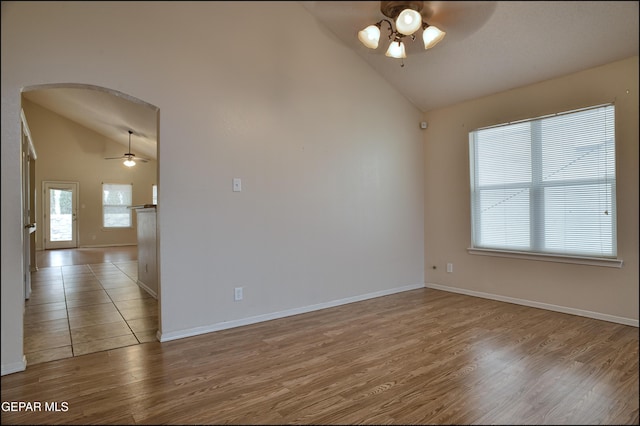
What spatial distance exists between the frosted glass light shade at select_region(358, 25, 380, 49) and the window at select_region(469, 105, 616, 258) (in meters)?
1.27

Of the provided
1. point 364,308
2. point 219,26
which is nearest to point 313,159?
point 364,308

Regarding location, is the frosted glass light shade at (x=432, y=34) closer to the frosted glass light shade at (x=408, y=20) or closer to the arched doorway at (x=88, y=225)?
the frosted glass light shade at (x=408, y=20)

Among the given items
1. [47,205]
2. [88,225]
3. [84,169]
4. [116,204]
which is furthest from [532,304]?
[84,169]

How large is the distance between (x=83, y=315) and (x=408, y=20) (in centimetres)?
376

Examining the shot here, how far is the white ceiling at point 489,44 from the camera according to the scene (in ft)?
4.58

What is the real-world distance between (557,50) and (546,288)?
7.24 ft

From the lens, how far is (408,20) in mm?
1672

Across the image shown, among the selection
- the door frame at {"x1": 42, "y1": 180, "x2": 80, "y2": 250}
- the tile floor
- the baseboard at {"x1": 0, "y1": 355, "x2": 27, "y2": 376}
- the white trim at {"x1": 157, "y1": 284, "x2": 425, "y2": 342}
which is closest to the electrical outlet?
the white trim at {"x1": 157, "y1": 284, "x2": 425, "y2": 342}

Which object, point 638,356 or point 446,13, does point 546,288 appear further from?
point 446,13

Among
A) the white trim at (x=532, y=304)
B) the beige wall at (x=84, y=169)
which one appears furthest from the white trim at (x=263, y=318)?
the beige wall at (x=84, y=169)

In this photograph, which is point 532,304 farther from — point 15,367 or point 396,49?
point 15,367

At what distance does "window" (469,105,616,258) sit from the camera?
1865mm

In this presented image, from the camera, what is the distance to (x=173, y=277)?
2.78m

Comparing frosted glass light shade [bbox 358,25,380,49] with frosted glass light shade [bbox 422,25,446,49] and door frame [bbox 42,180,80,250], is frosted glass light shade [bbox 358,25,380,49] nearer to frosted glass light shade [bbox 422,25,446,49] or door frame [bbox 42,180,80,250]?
frosted glass light shade [bbox 422,25,446,49]
